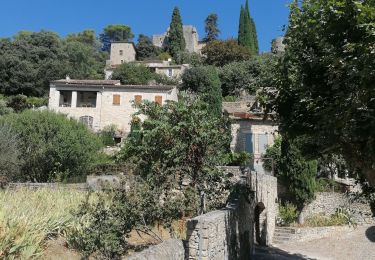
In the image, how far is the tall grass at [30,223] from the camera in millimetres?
9422

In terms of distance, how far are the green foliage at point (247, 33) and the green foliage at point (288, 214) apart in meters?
50.0

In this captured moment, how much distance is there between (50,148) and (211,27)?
230 ft

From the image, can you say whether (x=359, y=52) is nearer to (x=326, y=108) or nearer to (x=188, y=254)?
(x=326, y=108)

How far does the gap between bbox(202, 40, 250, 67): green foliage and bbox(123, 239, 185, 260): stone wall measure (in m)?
59.3

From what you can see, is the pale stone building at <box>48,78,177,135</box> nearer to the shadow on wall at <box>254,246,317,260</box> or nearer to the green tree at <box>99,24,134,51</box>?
the shadow on wall at <box>254,246,317,260</box>

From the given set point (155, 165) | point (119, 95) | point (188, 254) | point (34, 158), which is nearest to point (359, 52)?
point (188, 254)

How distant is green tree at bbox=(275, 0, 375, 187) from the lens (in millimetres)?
7988

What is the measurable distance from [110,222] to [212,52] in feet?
195

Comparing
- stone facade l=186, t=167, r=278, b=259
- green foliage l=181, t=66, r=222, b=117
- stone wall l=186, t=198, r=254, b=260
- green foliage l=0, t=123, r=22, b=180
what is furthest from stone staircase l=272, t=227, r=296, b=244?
green foliage l=181, t=66, r=222, b=117

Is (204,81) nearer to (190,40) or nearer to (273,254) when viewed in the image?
(273,254)

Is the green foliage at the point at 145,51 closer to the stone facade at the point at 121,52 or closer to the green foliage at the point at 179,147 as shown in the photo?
the stone facade at the point at 121,52

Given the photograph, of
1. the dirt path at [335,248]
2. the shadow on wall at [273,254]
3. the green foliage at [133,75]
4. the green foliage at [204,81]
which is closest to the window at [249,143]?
the green foliage at [204,81]

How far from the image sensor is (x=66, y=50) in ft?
219

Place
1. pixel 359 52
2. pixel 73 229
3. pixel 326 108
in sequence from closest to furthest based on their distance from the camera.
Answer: pixel 359 52 → pixel 326 108 → pixel 73 229
